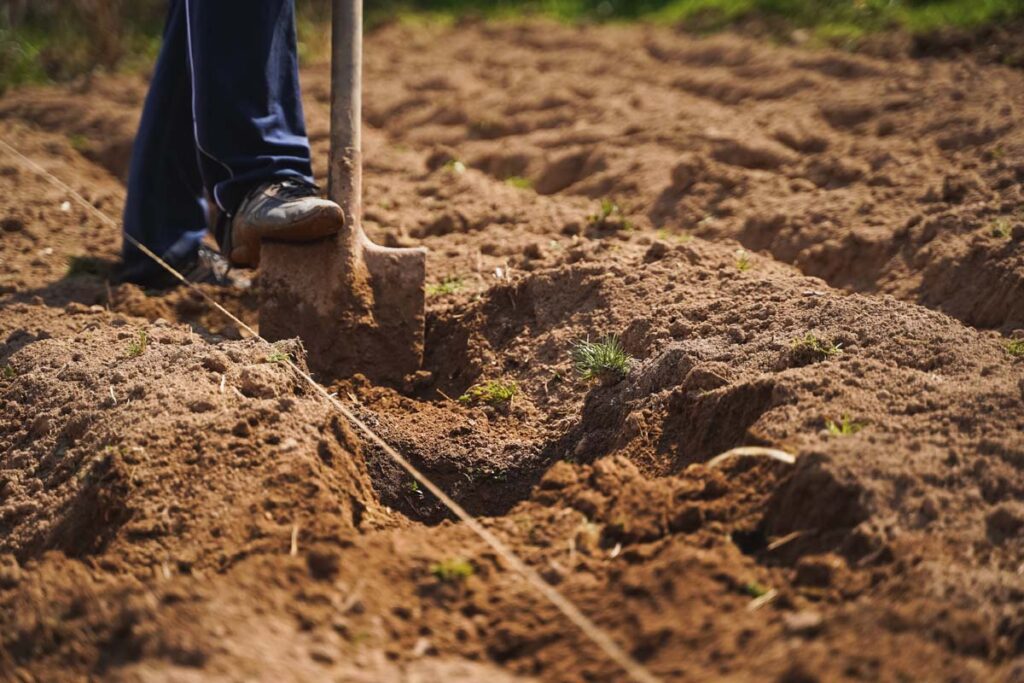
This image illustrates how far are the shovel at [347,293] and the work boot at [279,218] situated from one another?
0.07m

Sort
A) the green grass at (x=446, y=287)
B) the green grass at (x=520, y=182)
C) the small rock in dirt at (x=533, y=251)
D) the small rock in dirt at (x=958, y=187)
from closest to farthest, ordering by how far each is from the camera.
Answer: the green grass at (x=446, y=287), the small rock in dirt at (x=533, y=251), the small rock in dirt at (x=958, y=187), the green grass at (x=520, y=182)

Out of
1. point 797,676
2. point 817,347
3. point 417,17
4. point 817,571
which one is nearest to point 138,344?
point 817,347

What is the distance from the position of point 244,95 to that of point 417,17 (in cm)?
457

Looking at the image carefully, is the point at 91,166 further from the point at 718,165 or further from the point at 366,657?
the point at 366,657

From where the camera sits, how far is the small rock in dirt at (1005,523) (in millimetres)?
2228

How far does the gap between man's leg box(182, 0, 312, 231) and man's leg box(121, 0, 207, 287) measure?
0.30 metres

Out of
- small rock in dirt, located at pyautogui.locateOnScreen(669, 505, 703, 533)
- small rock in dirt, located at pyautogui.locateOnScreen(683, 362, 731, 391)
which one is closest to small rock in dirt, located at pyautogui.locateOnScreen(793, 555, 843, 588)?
small rock in dirt, located at pyautogui.locateOnScreen(669, 505, 703, 533)

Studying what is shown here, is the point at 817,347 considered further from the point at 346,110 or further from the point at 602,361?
the point at 346,110

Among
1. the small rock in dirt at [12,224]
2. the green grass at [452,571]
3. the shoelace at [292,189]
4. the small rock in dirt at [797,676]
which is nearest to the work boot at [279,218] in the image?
the shoelace at [292,189]

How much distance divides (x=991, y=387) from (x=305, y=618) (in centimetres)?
164

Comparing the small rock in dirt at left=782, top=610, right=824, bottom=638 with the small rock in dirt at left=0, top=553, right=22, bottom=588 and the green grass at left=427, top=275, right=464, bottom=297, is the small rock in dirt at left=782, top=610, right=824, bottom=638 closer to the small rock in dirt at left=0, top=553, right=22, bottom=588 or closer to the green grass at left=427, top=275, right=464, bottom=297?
the small rock in dirt at left=0, top=553, right=22, bottom=588

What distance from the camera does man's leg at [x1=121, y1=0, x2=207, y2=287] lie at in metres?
3.93

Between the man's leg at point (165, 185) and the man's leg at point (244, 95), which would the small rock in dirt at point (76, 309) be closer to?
the man's leg at point (165, 185)

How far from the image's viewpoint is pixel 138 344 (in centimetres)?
325
